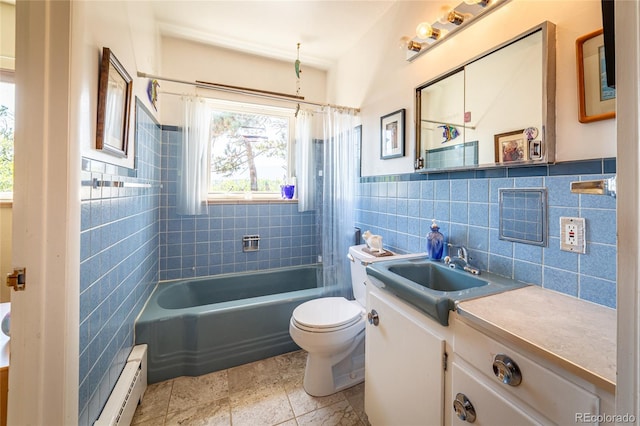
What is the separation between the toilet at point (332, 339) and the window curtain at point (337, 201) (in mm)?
307

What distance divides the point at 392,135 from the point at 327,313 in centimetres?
132

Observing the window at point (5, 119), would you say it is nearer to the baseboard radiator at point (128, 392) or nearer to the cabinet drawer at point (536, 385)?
the baseboard radiator at point (128, 392)

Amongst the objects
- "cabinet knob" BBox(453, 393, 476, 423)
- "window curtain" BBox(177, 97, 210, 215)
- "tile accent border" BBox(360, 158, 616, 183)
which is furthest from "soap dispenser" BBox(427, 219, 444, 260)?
"window curtain" BBox(177, 97, 210, 215)

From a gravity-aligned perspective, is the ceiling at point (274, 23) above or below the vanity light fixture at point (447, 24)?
above

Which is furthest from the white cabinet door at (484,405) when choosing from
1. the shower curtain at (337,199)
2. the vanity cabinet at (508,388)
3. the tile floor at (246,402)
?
the shower curtain at (337,199)

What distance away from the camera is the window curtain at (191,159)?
2.21 m

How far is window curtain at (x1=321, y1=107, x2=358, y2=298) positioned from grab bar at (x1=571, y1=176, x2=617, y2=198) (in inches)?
66.4

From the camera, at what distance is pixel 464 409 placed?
80 centimetres

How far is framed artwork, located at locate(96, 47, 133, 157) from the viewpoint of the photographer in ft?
3.56

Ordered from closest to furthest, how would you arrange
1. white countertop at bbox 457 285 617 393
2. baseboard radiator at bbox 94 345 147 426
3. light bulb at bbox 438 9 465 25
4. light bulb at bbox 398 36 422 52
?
white countertop at bbox 457 285 617 393 → baseboard radiator at bbox 94 345 147 426 → light bulb at bbox 438 9 465 25 → light bulb at bbox 398 36 422 52

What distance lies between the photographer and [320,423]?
4.47ft

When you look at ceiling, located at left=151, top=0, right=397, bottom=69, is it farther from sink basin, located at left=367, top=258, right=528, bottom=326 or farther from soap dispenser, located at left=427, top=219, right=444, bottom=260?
sink basin, located at left=367, top=258, right=528, bottom=326

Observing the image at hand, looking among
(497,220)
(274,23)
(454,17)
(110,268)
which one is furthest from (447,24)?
(110,268)

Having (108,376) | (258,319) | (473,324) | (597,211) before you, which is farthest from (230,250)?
(597,211)
